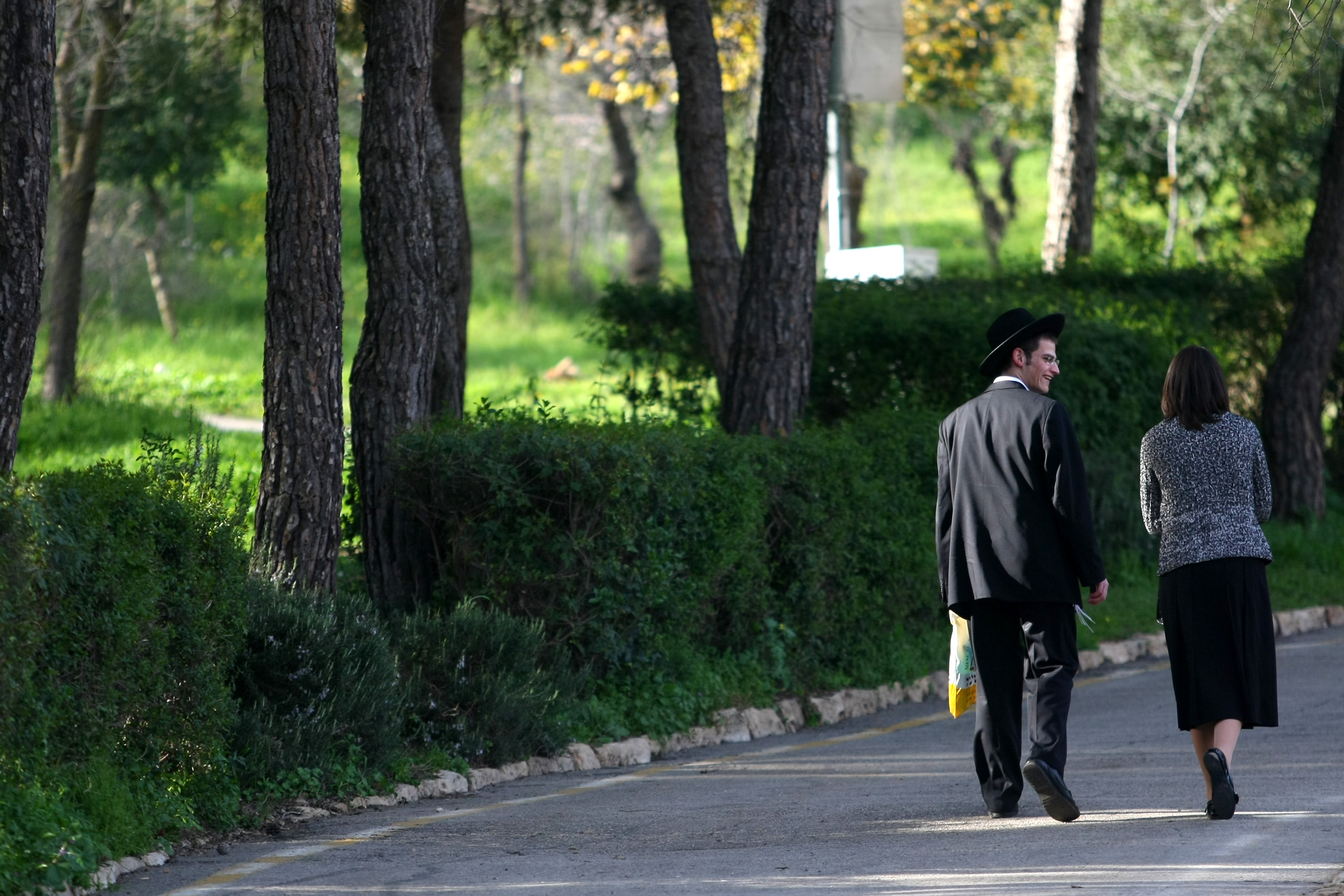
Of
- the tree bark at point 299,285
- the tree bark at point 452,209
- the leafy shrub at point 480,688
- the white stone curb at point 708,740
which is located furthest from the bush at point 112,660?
the tree bark at point 452,209

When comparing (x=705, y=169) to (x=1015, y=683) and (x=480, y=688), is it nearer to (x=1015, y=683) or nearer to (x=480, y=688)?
(x=480, y=688)

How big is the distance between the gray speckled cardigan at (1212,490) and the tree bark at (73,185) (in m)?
13.6

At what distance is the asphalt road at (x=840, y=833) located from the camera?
5.37 m

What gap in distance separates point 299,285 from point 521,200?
30.3 metres

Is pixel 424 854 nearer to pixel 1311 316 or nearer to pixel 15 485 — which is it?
pixel 15 485

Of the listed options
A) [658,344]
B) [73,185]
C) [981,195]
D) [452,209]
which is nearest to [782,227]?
[452,209]

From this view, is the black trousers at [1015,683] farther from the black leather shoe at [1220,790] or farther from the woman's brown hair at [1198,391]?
the woman's brown hair at [1198,391]

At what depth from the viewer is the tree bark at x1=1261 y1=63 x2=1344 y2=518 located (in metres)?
16.3

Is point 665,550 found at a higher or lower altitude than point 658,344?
lower

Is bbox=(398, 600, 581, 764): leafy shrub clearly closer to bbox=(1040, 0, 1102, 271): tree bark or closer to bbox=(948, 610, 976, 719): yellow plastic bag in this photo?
bbox=(948, 610, 976, 719): yellow plastic bag

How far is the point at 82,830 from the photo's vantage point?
17.8 feet

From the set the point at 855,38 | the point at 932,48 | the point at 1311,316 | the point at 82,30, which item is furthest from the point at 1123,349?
the point at 932,48

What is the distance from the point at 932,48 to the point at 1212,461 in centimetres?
2248

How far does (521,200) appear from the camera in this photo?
125ft
